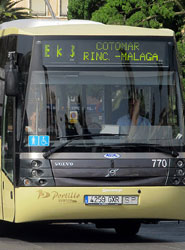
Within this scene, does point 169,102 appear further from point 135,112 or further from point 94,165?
point 94,165

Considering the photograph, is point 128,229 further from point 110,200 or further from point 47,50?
point 47,50

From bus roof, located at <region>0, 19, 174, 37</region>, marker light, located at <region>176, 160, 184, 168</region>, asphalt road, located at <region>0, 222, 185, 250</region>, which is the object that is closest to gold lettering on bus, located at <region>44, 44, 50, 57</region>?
bus roof, located at <region>0, 19, 174, 37</region>

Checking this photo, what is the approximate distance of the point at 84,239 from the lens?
45.7 feet

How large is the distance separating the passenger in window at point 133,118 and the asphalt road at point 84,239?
5.29 ft

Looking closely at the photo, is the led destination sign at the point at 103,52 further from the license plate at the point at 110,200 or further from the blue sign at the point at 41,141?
the license plate at the point at 110,200

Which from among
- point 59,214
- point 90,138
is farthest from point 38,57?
point 59,214

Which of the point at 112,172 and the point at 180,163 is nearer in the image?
the point at 112,172

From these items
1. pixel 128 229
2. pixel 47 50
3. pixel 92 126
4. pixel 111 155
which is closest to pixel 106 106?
pixel 92 126

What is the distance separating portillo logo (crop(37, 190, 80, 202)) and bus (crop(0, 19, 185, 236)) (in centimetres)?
1

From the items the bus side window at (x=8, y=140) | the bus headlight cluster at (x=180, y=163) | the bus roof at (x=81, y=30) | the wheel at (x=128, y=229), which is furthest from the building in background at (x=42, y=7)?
the bus headlight cluster at (x=180, y=163)

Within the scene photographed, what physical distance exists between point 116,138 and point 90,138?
1.14 ft

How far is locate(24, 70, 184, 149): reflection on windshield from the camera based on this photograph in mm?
12680

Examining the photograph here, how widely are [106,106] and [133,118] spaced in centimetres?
39

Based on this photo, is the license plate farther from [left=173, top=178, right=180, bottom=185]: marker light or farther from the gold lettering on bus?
the gold lettering on bus
